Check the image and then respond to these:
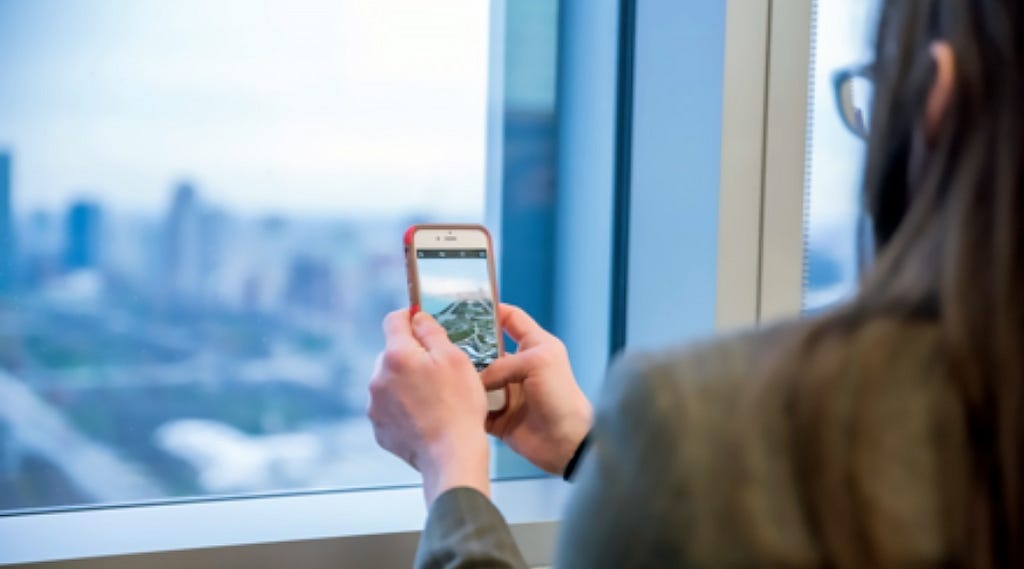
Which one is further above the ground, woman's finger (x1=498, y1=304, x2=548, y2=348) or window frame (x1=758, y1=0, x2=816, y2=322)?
window frame (x1=758, y1=0, x2=816, y2=322)

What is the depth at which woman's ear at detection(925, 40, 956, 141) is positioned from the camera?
0.41 m

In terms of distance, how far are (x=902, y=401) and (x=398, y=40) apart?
2.05 feet

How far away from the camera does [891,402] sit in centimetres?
38

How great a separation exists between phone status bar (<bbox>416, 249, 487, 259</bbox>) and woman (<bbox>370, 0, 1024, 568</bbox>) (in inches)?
15.2

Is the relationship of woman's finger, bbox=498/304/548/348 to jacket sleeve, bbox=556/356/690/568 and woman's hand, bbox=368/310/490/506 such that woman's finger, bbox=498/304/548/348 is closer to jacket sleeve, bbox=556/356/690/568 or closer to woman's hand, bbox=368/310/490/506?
woman's hand, bbox=368/310/490/506

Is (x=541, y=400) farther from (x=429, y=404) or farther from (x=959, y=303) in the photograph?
(x=959, y=303)

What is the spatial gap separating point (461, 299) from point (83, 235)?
31 centimetres

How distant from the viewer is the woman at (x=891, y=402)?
372mm

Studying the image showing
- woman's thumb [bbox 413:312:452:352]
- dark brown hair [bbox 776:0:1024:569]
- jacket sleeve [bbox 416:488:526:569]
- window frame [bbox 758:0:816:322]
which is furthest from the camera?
window frame [bbox 758:0:816:322]

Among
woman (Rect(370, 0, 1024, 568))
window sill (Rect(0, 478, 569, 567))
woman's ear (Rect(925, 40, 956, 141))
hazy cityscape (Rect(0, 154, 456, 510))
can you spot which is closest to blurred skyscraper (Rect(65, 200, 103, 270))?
hazy cityscape (Rect(0, 154, 456, 510))

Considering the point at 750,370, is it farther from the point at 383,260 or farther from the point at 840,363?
the point at 383,260

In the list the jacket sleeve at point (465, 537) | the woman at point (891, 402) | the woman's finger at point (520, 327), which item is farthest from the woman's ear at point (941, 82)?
the woman's finger at point (520, 327)

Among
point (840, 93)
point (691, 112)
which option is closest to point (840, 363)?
point (840, 93)

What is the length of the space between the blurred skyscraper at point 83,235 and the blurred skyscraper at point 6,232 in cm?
4
